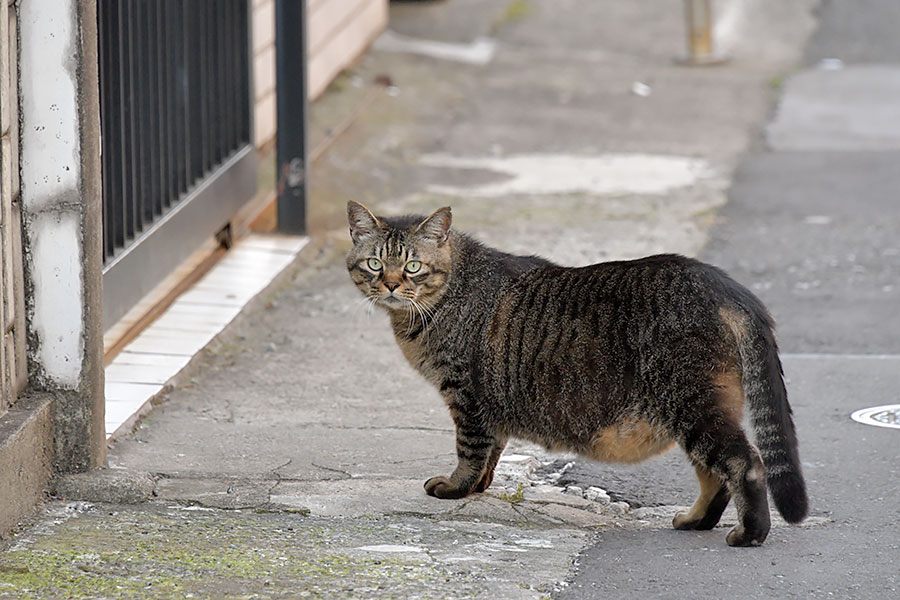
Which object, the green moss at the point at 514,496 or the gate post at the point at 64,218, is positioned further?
the green moss at the point at 514,496

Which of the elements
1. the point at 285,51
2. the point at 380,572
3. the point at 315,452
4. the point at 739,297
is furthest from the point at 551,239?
the point at 380,572

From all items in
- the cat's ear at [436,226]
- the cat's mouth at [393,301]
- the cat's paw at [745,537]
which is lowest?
the cat's paw at [745,537]

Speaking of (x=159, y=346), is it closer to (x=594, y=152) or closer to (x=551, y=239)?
(x=551, y=239)

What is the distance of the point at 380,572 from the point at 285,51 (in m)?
5.02

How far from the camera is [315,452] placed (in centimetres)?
508

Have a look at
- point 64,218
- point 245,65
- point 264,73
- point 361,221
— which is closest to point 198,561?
point 64,218

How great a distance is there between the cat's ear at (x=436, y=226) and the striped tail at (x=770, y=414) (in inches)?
46.4

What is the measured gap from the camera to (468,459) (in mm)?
4555

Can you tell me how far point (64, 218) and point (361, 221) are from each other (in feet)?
3.54

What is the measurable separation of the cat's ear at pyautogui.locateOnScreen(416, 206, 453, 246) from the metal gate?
5.64 feet

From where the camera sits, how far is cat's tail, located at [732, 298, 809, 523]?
4.03 meters

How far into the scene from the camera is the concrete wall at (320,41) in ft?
33.9

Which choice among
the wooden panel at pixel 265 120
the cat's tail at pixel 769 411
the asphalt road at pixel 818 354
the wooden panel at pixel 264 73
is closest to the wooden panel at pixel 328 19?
the wooden panel at pixel 264 73

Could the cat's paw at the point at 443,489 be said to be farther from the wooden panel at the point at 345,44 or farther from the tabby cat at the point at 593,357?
the wooden panel at the point at 345,44
